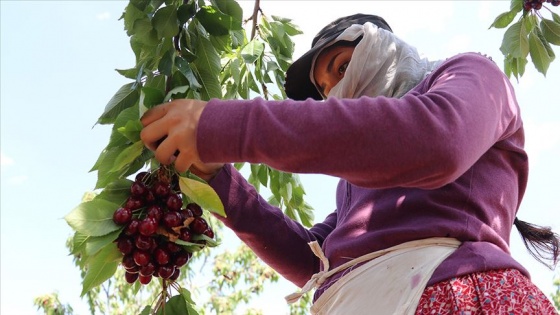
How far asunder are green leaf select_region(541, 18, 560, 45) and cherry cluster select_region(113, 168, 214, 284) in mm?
1846

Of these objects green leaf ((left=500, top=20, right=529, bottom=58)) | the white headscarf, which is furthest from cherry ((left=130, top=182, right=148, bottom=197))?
green leaf ((left=500, top=20, right=529, bottom=58))

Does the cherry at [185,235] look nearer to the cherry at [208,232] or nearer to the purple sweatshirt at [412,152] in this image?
the cherry at [208,232]

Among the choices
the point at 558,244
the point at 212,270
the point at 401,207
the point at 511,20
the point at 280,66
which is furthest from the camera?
the point at 212,270

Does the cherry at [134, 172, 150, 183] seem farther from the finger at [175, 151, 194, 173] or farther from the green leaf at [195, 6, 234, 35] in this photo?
the green leaf at [195, 6, 234, 35]

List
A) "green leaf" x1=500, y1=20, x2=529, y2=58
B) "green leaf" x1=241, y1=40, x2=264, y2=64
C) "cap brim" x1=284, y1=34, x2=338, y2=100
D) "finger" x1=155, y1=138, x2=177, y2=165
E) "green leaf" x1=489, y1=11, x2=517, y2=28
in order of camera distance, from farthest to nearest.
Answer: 1. "green leaf" x1=489, y1=11, x2=517, y2=28
2. "green leaf" x1=500, y1=20, x2=529, y2=58
3. "green leaf" x1=241, y1=40, x2=264, y2=64
4. "cap brim" x1=284, y1=34, x2=338, y2=100
5. "finger" x1=155, y1=138, x2=177, y2=165

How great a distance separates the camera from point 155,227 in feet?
3.80

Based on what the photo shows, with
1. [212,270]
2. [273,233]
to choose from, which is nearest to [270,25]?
[273,233]

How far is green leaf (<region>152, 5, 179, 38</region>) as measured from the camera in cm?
138

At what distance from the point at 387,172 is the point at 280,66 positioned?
4.29 feet

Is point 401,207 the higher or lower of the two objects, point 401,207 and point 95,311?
the higher

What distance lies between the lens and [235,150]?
104cm

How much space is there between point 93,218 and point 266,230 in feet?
1.77

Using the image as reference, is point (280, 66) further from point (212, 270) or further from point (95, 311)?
point (212, 270)

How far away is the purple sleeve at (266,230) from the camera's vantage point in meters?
1.55
